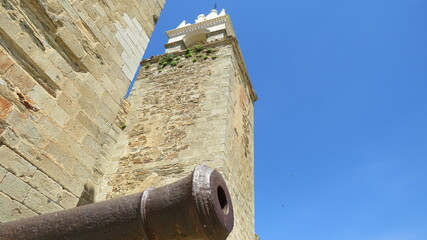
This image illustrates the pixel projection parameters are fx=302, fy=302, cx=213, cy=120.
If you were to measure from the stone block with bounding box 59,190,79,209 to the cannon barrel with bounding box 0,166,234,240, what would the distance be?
1.15m

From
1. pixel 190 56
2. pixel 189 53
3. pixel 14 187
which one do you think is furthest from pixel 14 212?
pixel 189 53

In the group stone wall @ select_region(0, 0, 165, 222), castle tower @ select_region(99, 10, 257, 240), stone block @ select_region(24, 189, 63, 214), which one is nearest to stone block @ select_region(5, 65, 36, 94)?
stone wall @ select_region(0, 0, 165, 222)

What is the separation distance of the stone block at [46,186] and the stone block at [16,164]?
0.05m

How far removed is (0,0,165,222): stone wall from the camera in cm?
227

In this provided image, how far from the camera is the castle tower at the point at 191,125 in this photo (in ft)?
20.4

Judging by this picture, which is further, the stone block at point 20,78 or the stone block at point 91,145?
the stone block at point 91,145

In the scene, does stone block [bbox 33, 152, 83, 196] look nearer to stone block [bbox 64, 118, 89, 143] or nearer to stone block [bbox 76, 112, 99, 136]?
stone block [bbox 64, 118, 89, 143]

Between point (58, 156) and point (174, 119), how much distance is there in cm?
465

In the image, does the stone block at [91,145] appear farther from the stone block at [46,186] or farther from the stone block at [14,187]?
the stone block at [14,187]

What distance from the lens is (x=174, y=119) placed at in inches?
285

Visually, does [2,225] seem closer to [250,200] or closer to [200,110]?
[200,110]

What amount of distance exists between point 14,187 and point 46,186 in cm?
27

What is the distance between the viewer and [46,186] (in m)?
2.45

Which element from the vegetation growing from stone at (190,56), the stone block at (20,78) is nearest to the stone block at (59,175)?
the stone block at (20,78)
